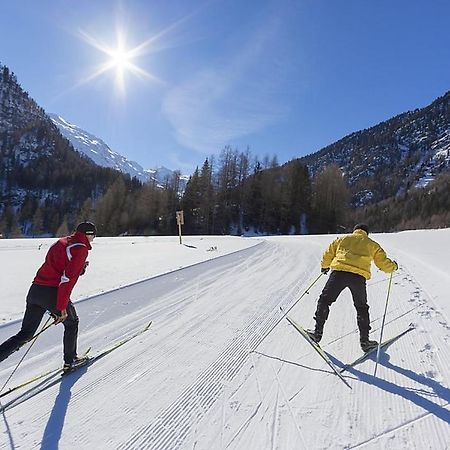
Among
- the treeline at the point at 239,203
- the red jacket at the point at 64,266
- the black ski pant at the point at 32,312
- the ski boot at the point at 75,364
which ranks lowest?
the ski boot at the point at 75,364

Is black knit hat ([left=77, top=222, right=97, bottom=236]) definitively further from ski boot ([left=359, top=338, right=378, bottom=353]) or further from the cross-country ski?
ski boot ([left=359, top=338, right=378, bottom=353])

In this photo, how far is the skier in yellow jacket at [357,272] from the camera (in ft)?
14.9

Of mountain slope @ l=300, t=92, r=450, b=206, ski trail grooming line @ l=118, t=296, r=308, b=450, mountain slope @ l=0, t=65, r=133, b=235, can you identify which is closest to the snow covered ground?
ski trail grooming line @ l=118, t=296, r=308, b=450

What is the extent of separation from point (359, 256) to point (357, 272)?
0.73ft

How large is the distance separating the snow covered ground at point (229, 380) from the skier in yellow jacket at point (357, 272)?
44cm

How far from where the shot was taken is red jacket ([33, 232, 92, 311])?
3564 millimetres

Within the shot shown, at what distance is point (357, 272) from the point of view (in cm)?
452

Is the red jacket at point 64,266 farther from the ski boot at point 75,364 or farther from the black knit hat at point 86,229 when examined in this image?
the ski boot at point 75,364

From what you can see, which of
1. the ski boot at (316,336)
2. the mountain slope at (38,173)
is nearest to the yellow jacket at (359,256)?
the ski boot at (316,336)

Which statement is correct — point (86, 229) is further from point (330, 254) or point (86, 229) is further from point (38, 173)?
point (38, 173)

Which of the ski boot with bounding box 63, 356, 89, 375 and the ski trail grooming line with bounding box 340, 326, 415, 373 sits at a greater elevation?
the ski boot with bounding box 63, 356, 89, 375

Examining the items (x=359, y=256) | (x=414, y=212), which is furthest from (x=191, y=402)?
(x=414, y=212)

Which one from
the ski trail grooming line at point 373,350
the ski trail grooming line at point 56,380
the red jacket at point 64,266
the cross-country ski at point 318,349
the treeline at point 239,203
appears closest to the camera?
the ski trail grooming line at point 56,380

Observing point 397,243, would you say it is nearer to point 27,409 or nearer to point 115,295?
point 115,295
